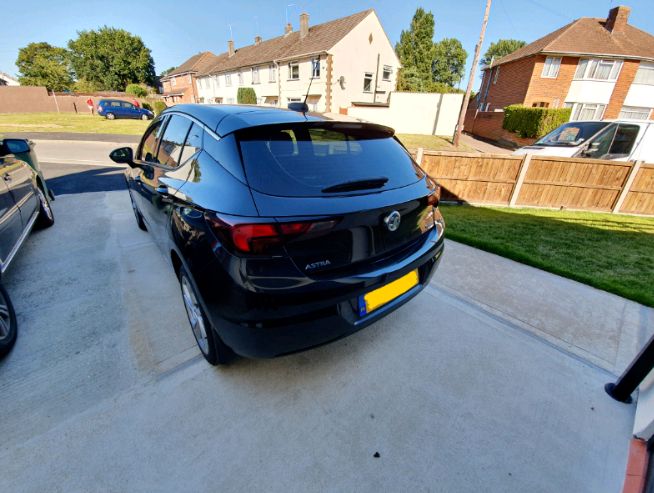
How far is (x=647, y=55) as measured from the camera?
18906mm

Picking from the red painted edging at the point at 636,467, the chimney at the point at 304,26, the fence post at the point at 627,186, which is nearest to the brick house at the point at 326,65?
the chimney at the point at 304,26

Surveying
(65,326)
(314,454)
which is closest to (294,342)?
(314,454)

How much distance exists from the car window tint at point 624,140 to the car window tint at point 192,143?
30.7ft

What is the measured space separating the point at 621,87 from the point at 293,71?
2293 cm

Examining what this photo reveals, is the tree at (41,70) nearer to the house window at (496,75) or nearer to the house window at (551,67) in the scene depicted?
the house window at (496,75)

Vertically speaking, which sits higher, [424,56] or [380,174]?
[424,56]

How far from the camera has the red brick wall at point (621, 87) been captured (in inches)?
755

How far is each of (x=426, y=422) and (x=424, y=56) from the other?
164 ft

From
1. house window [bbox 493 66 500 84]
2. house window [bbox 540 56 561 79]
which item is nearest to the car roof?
house window [bbox 540 56 561 79]

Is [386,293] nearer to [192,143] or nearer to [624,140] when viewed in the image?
[192,143]

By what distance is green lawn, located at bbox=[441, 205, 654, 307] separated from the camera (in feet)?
11.3

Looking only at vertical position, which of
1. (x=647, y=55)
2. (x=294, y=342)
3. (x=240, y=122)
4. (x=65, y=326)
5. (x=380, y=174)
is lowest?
(x=65, y=326)

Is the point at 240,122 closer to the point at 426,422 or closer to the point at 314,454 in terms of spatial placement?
the point at 314,454

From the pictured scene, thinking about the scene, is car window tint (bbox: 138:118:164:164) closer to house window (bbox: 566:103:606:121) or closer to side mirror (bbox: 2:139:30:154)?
side mirror (bbox: 2:139:30:154)
